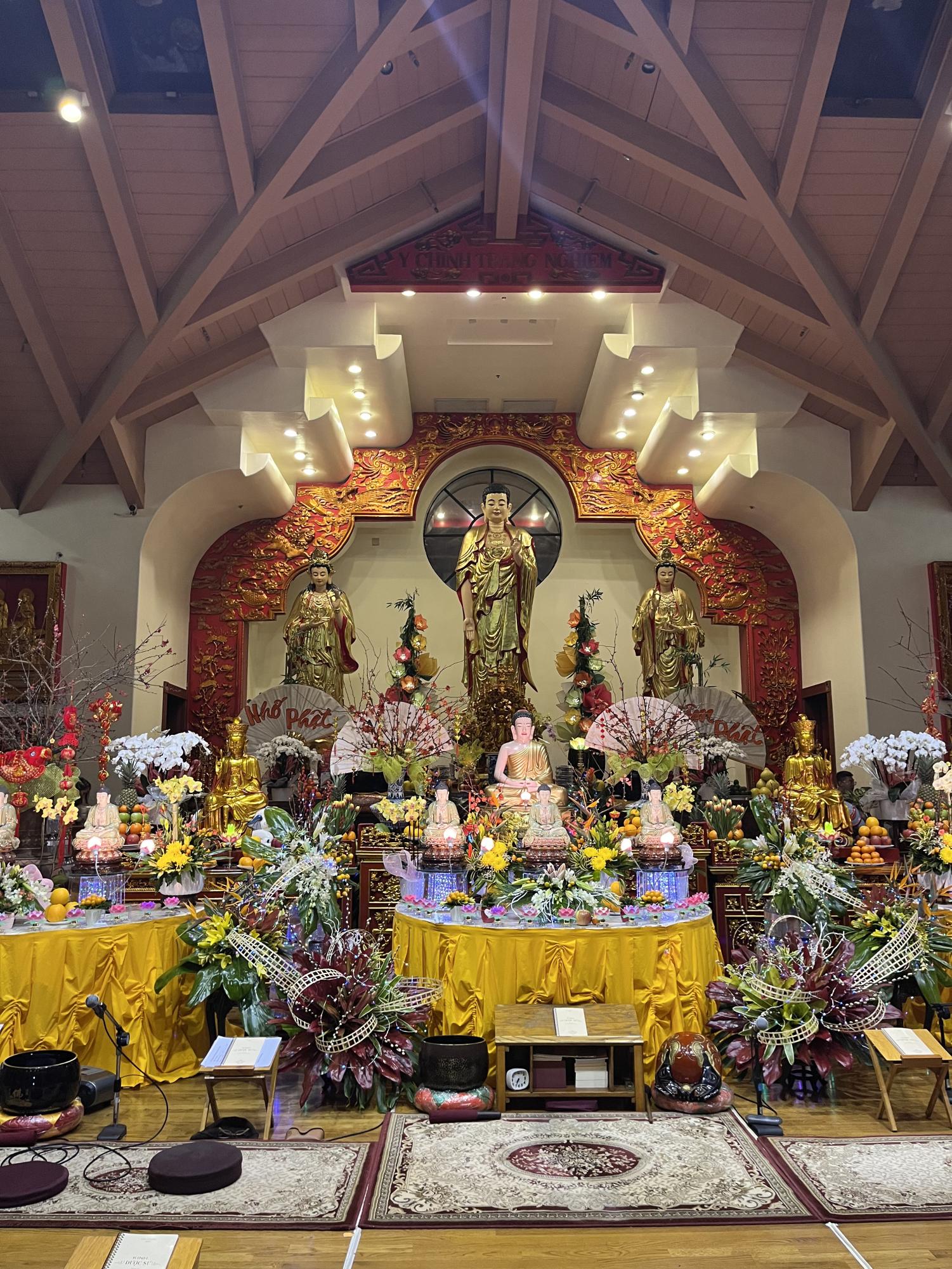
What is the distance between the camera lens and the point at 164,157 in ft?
25.9

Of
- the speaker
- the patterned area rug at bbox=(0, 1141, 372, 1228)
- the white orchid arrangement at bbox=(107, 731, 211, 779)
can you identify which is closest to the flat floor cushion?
the patterned area rug at bbox=(0, 1141, 372, 1228)

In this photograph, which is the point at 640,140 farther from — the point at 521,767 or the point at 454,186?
the point at 521,767

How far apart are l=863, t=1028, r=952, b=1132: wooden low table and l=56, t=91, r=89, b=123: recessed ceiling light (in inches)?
289

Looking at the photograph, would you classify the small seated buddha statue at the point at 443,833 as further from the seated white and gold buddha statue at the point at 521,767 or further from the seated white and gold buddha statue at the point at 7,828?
the seated white and gold buddha statue at the point at 7,828

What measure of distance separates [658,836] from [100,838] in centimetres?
309

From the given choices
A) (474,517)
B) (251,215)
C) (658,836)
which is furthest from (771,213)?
(474,517)

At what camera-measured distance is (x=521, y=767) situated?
7969mm

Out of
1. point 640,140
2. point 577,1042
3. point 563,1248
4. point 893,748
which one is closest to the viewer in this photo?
point 563,1248

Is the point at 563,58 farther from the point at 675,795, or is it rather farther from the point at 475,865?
the point at 475,865

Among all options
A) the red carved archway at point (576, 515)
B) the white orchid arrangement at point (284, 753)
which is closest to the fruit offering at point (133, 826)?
the white orchid arrangement at point (284, 753)

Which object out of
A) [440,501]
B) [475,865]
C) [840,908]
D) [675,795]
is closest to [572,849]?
[475,865]

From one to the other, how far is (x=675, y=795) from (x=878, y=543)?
5.63 meters

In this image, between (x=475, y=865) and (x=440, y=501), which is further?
(x=440, y=501)

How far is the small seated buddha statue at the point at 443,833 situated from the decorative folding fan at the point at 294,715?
14.9 ft
